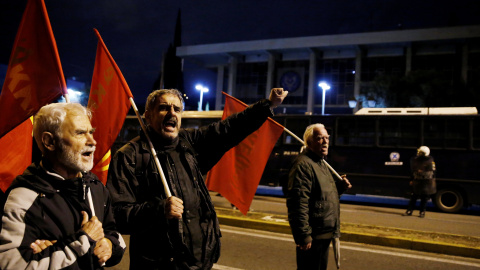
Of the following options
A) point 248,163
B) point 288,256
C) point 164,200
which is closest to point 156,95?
point 164,200

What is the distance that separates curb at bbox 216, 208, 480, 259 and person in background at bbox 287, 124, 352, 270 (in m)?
3.47

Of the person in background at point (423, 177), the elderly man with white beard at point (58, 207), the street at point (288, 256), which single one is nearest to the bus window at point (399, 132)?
the person in background at point (423, 177)

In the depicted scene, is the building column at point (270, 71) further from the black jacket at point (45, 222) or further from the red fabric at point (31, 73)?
the black jacket at point (45, 222)

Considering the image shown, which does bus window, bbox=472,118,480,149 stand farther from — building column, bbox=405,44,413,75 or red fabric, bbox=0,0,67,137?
building column, bbox=405,44,413,75

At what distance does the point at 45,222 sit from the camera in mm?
1730

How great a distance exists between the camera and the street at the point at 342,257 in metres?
5.38

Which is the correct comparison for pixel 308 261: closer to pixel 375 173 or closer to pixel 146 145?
pixel 146 145

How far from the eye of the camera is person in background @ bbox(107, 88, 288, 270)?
2.28 m

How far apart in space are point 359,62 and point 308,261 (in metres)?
42.7

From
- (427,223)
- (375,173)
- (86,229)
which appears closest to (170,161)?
(86,229)

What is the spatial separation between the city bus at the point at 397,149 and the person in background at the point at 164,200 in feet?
30.2

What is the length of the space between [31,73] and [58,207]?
76.8 inches

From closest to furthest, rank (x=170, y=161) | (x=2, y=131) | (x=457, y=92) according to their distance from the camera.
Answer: (x=170, y=161)
(x=2, y=131)
(x=457, y=92)

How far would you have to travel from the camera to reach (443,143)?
1253 centimetres
